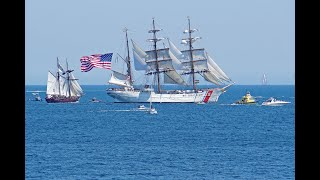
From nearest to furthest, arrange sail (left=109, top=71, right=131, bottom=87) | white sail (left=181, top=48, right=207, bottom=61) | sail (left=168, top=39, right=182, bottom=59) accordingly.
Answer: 1. white sail (left=181, top=48, right=207, bottom=61)
2. sail (left=109, top=71, right=131, bottom=87)
3. sail (left=168, top=39, right=182, bottom=59)

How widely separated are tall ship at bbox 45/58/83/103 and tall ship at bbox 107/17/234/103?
4660mm

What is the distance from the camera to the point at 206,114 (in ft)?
221

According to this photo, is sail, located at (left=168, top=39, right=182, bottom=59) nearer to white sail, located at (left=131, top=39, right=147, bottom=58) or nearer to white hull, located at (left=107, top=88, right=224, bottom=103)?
white sail, located at (left=131, top=39, right=147, bottom=58)

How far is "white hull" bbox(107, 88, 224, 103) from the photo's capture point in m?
77.6

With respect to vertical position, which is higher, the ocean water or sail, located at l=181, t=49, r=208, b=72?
sail, located at l=181, t=49, r=208, b=72

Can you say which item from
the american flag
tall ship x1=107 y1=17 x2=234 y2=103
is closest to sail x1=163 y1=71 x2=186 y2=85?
tall ship x1=107 y1=17 x2=234 y2=103

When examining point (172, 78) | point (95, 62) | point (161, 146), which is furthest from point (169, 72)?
point (161, 146)

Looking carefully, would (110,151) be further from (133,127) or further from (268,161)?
(133,127)

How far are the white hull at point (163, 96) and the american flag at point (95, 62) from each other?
1754 centimetres

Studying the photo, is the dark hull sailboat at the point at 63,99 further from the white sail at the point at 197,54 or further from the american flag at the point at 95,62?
the american flag at the point at 95,62

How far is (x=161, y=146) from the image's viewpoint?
38.3 meters

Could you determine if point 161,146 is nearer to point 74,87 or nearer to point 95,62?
point 95,62
